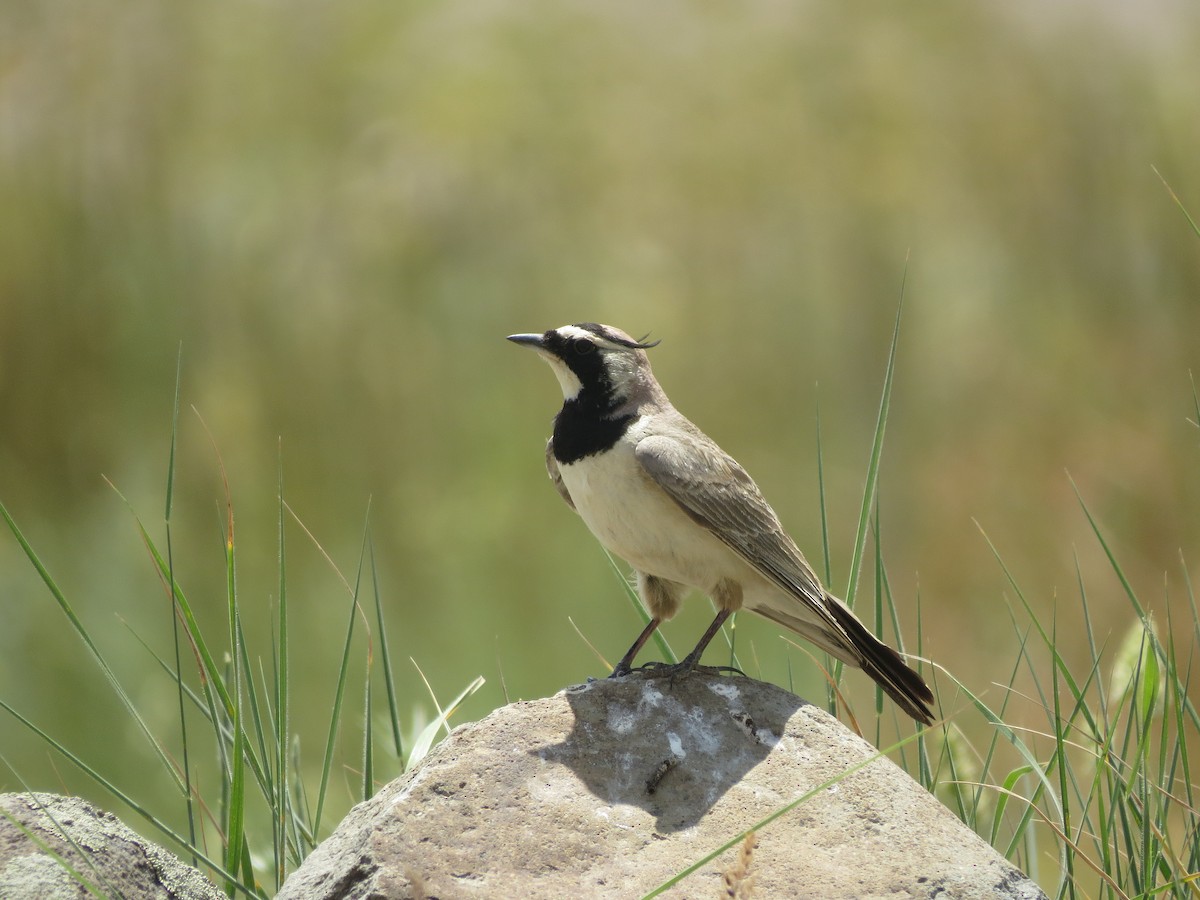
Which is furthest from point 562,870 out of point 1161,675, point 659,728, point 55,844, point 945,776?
point 1161,675

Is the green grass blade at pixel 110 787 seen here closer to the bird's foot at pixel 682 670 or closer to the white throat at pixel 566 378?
the bird's foot at pixel 682 670

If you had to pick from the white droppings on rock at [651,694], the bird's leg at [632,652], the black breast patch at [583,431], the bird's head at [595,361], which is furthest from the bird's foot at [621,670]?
the bird's head at [595,361]

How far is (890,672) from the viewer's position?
375cm

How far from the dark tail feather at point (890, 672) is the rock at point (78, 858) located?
2.03m

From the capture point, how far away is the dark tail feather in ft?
12.2

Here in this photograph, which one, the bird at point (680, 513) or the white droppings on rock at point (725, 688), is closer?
the white droppings on rock at point (725, 688)

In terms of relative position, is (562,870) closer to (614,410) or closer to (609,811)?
(609,811)

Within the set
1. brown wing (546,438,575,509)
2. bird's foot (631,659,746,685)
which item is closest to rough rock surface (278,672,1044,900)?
bird's foot (631,659,746,685)

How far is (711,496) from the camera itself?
3809 millimetres

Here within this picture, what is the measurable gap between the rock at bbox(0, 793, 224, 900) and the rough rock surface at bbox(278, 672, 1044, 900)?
13.0 inches

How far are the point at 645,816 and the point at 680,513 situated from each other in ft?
→ 3.69

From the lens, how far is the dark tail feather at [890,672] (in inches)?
147

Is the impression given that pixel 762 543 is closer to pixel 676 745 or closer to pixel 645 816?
pixel 676 745

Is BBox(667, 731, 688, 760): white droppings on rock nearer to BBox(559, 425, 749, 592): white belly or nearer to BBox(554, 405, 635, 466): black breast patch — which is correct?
BBox(559, 425, 749, 592): white belly
